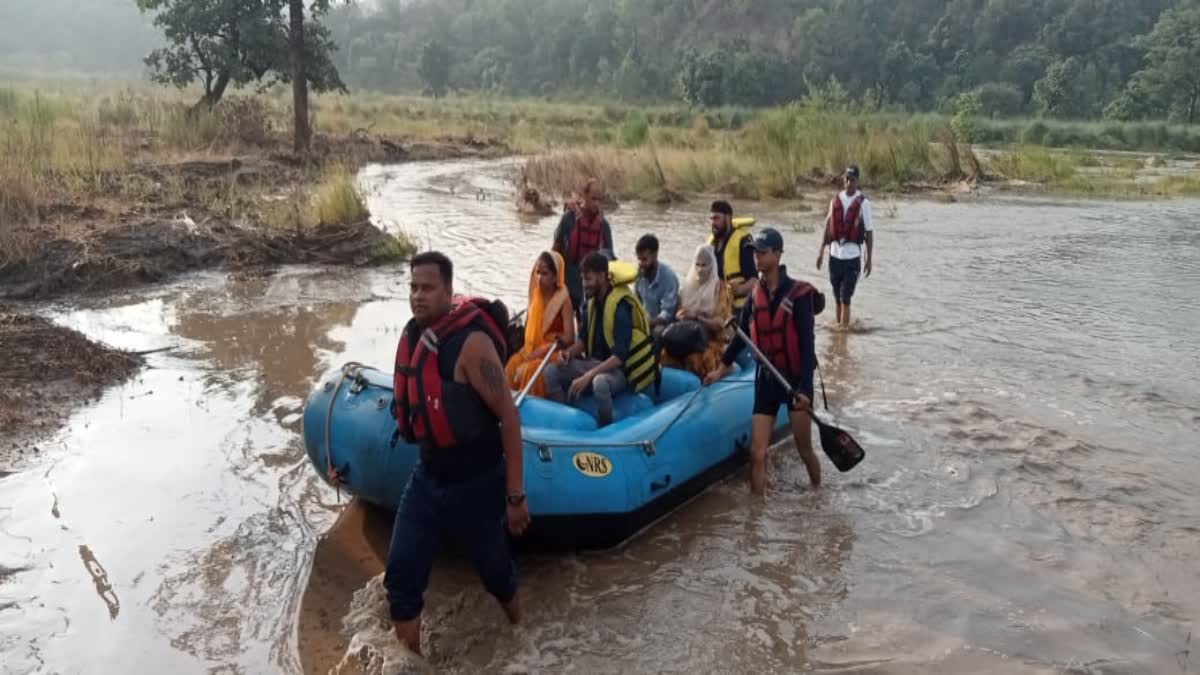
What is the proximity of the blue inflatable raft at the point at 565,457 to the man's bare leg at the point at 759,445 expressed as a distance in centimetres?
27

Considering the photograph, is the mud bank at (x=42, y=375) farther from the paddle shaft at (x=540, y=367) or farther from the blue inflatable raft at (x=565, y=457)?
the paddle shaft at (x=540, y=367)

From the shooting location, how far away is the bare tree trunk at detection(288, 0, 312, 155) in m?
18.6

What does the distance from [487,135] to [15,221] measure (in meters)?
21.9

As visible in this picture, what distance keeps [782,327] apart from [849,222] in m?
4.03

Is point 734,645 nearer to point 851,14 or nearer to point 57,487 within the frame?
point 57,487

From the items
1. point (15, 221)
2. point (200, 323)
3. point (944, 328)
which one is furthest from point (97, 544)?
point (944, 328)

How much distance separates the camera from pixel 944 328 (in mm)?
9648

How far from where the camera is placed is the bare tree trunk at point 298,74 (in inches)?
733

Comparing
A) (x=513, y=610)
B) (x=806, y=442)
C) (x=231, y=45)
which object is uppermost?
(x=231, y=45)

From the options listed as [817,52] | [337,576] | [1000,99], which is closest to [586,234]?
[337,576]

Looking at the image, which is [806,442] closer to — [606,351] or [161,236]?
[606,351]

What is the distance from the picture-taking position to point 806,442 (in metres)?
5.59

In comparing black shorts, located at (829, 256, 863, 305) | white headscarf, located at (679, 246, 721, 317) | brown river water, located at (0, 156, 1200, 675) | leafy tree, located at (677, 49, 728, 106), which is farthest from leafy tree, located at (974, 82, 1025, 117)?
white headscarf, located at (679, 246, 721, 317)

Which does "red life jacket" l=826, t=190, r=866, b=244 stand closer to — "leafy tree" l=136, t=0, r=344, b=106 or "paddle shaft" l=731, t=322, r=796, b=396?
"paddle shaft" l=731, t=322, r=796, b=396
